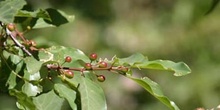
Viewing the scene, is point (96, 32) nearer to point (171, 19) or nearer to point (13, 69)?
point (171, 19)

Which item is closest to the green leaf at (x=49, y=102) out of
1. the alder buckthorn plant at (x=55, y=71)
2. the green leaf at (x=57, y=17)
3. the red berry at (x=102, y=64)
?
the alder buckthorn plant at (x=55, y=71)

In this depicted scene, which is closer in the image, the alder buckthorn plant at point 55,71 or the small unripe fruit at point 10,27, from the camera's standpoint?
the alder buckthorn plant at point 55,71

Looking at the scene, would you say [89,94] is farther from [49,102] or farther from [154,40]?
[154,40]

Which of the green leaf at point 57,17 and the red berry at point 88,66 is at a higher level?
the green leaf at point 57,17

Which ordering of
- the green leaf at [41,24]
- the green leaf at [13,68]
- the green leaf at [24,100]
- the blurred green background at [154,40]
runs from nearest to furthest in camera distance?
the green leaf at [24,100], the green leaf at [13,68], the green leaf at [41,24], the blurred green background at [154,40]

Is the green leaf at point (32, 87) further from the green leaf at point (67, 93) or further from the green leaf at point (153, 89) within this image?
the green leaf at point (153, 89)

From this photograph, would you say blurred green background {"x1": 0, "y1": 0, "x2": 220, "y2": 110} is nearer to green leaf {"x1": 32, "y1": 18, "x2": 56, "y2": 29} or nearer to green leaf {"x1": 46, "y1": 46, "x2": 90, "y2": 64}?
green leaf {"x1": 32, "y1": 18, "x2": 56, "y2": 29}

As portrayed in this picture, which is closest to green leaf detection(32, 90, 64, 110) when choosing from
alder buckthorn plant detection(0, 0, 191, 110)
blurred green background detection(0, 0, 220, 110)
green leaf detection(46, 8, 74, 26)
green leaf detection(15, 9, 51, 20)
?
alder buckthorn plant detection(0, 0, 191, 110)

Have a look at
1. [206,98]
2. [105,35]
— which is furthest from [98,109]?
[105,35]

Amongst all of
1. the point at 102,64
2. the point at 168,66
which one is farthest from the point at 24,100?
the point at 168,66
